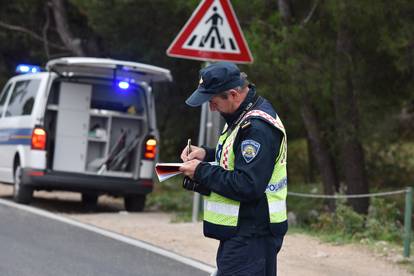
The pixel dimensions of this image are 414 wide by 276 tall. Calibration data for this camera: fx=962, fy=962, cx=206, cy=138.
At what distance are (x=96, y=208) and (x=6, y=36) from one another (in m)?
7.30

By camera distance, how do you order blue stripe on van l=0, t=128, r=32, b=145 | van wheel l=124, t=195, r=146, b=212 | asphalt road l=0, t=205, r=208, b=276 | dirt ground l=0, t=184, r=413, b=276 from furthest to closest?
1. van wheel l=124, t=195, r=146, b=212
2. blue stripe on van l=0, t=128, r=32, b=145
3. dirt ground l=0, t=184, r=413, b=276
4. asphalt road l=0, t=205, r=208, b=276

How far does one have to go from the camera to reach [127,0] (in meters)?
16.0

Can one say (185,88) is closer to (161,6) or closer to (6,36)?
(161,6)

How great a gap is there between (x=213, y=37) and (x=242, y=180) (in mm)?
6240

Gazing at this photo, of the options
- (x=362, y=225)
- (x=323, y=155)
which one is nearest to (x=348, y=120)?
(x=323, y=155)

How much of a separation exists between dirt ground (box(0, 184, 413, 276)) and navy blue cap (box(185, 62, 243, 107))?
4228 millimetres

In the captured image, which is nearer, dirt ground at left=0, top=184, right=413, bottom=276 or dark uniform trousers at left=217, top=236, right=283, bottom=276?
dark uniform trousers at left=217, top=236, right=283, bottom=276

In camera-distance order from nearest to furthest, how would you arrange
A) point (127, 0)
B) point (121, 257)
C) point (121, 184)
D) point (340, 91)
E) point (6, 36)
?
point (121, 257), point (340, 91), point (121, 184), point (127, 0), point (6, 36)

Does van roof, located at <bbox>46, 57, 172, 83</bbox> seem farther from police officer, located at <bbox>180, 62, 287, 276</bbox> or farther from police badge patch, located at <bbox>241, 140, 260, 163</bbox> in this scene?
police badge patch, located at <bbox>241, 140, 260, 163</bbox>

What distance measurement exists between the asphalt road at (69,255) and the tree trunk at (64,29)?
9.30m

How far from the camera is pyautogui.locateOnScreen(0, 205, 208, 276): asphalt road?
8289mm

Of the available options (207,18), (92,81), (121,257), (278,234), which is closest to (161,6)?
(92,81)

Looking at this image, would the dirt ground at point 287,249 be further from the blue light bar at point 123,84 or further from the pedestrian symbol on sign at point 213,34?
the pedestrian symbol on sign at point 213,34

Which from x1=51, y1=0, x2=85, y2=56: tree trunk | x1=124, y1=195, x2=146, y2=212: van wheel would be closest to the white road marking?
x1=124, y1=195, x2=146, y2=212: van wheel
